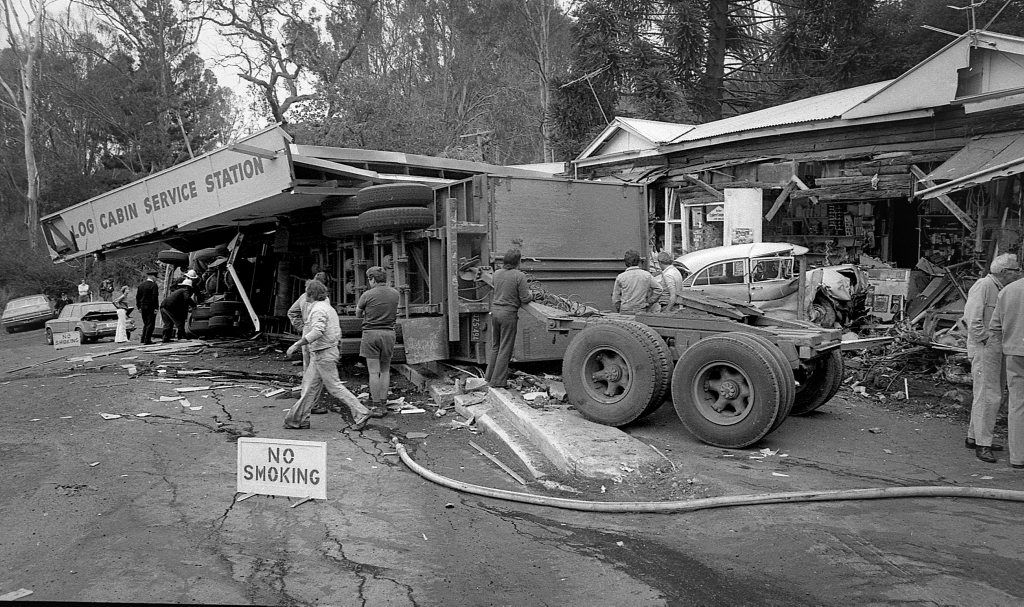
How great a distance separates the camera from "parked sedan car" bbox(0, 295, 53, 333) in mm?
27609

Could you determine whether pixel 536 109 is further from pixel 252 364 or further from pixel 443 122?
pixel 252 364

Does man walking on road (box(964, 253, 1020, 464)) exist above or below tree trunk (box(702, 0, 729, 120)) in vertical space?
below

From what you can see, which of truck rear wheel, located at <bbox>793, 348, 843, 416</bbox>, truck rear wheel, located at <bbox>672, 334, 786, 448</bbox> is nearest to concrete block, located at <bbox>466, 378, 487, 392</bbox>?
truck rear wheel, located at <bbox>672, 334, 786, 448</bbox>

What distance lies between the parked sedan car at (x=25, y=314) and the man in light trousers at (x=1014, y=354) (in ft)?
98.4

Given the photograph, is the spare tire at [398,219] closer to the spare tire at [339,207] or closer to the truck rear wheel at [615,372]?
the spare tire at [339,207]

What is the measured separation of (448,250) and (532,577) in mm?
5572

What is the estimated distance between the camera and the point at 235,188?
11.2 metres

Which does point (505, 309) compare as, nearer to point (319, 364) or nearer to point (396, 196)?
point (319, 364)

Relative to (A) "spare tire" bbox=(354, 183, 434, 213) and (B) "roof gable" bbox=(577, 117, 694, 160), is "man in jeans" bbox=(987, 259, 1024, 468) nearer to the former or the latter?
(A) "spare tire" bbox=(354, 183, 434, 213)

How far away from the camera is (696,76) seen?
1014 inches

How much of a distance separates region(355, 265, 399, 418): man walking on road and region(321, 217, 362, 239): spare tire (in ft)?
5.62

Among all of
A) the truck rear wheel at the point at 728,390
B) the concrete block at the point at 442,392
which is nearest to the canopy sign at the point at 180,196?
the concrete block at the point at 442,392

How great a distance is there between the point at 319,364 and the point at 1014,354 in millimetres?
6613

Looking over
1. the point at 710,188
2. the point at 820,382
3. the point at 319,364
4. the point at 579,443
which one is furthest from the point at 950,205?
the point at 319,364
